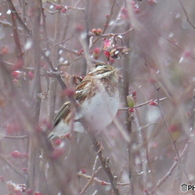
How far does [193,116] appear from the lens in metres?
3.11

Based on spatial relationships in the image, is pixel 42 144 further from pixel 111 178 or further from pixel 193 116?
pixel 193 116

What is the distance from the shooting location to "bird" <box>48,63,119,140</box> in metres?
3.62

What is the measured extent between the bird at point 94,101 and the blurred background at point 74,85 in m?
0.10

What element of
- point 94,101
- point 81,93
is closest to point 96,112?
point 94,101

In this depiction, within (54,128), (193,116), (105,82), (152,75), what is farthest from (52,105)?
(193,116)

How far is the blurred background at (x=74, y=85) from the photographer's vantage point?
1643mm

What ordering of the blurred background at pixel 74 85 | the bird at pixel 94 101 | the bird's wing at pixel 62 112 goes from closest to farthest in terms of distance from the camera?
1. the blurred background at pixel 74 85
2. the bird at pixel 94 101
3. the bird's wing at pixel 62 112

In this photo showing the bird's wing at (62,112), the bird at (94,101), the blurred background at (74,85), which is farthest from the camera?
the bird's wing at (62,112)

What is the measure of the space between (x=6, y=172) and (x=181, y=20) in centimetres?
433

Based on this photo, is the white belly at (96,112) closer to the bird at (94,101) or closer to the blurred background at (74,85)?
the bird at (94,101)

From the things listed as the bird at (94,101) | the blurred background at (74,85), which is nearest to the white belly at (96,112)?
the bird at (94,101)

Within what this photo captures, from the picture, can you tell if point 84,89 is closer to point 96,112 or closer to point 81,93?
point 81,93

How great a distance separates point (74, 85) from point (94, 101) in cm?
24

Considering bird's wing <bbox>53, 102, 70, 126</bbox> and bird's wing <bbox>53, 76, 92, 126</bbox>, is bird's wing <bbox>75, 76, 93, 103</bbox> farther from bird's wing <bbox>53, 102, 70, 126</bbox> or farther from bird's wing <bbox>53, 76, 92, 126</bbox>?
A: bird's wing <bbox>53, 102, 70, 126</bbox>
